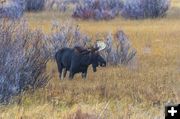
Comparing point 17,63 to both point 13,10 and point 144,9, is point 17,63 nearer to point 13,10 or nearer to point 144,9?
point 13,10

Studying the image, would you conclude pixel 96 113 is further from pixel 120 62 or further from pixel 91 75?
pixel 120 62

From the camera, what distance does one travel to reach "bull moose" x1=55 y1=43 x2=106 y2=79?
12.5m

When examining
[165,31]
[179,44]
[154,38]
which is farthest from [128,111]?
[165,31]

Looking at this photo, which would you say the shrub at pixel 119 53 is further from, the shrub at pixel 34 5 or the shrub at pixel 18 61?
the shrub at pixel 34 5

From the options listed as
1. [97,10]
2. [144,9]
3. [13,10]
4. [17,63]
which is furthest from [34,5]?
[17,63]

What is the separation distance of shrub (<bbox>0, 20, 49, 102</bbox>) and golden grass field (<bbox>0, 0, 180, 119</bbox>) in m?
0.18

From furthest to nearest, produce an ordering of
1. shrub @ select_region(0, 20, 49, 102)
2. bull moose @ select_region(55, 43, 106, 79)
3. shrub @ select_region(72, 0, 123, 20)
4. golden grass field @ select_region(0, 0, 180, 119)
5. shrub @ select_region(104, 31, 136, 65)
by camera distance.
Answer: shrub @ select_region(72, 0, 123, 20) → shrub @ select_region(104, 31, 136, 65) → bull moose @ select_region(55, 43, 106, 79) → shrub @ select_region(0, 20, 49, 102) → golden grass field @ select_region(0, 0, 180, 119)

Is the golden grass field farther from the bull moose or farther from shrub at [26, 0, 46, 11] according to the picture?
shrub at [26, 0, 46, 11]

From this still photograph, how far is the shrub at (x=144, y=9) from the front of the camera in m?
26.7

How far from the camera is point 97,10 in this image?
26500 mm

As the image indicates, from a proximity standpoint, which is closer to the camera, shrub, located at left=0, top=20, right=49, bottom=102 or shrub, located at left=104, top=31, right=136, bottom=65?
shrub, located at left=0, top=20, right=49, bottom=102

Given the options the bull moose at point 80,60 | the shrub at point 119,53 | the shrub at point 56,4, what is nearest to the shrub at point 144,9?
the shrub at point 56,4

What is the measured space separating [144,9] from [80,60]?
14.9m

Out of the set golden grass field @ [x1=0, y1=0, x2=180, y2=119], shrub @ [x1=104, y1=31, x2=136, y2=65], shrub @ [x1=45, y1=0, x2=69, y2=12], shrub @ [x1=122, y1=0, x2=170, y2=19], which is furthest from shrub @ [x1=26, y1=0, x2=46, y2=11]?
shrub @ [x1=104, y1=31, x2=136, y2=65]
